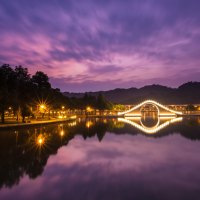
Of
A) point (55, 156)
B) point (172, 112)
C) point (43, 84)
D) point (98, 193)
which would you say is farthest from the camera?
point (172, 112)

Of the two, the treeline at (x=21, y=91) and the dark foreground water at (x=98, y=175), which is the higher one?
the treeline at (x=21, y=91)

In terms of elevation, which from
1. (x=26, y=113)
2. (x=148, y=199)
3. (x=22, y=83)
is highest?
(x=22, y=83)

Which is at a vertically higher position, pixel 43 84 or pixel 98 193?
pixel 43 84

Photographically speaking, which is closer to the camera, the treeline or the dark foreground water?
the dark foreground water

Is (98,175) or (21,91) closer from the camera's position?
(98,175)

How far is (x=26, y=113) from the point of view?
141 ft

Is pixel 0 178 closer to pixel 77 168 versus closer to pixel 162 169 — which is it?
pixel 77 168

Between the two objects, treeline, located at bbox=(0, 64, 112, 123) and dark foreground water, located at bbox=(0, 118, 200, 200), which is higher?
treeline, located at bbox=(0, 64, 112, 123)

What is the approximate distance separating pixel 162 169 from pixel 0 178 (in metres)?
6.58

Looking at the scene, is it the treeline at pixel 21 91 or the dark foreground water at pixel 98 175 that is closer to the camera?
the dark foreground water at pixel 98 175

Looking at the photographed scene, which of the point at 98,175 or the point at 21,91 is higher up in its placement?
the point at 21,91

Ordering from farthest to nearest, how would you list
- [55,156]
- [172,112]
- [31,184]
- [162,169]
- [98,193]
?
[172,112] → [55,156] → [162,169] → [31,184] → [98,193]

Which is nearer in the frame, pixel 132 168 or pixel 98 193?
pixel 98 193

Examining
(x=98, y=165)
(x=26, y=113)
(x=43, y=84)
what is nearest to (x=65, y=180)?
(x=98, y=165)
